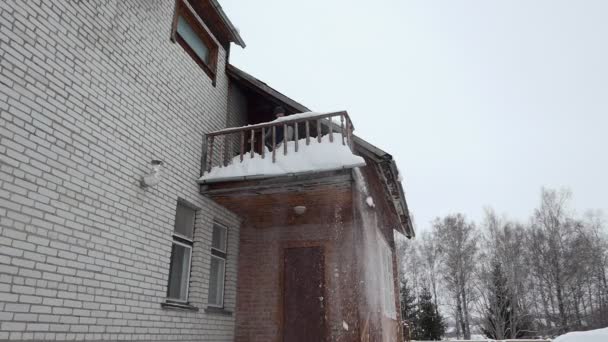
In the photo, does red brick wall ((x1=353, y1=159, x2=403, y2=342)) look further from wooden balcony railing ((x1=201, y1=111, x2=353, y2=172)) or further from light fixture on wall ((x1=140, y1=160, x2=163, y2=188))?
light fixture on wall ((x1=140, y1=160, x2=163, y2=188))

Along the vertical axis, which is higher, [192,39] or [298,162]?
[192,39]

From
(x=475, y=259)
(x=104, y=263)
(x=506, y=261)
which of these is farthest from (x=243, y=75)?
(x=475, y=259)

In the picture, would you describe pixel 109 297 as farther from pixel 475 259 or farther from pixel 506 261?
pixel 475 259

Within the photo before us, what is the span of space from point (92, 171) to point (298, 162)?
290cm

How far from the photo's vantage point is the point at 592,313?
2538 centimetres

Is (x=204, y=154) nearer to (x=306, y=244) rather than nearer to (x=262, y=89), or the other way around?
(x=262, y=89)

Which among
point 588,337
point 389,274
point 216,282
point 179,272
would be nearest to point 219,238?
point 216,282

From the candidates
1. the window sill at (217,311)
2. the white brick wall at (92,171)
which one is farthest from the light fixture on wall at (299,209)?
the window sill at (217,311)

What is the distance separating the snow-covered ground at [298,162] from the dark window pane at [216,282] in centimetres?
176

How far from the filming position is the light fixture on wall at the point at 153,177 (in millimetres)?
5340

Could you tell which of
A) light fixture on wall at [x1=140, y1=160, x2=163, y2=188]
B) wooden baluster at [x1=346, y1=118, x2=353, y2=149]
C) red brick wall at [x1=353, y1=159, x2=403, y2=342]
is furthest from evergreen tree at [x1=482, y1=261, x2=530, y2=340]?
light fixture on wall at [x1=140, y1=160, x2=163, y2=188]

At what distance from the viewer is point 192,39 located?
7457mm

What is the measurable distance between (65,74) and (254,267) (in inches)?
203

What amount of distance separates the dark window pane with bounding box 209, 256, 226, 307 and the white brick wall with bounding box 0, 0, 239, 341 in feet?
2.30
